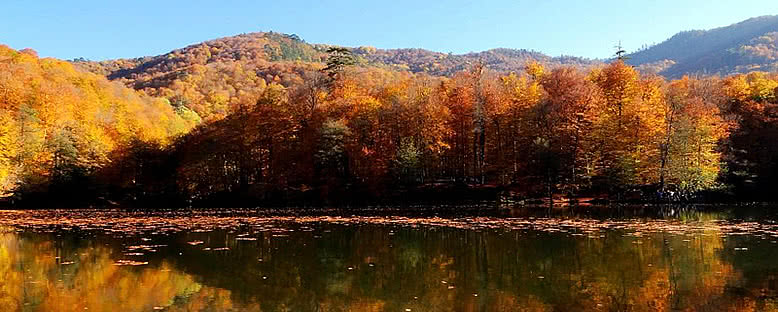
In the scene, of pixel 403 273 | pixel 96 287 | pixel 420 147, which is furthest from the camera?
pixel 420 147

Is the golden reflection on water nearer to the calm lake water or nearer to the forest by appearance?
the calm lake water

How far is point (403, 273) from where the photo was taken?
15.1 metres

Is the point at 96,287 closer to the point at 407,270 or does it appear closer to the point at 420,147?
the point at 407,270

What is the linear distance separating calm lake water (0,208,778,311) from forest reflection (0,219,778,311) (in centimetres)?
4

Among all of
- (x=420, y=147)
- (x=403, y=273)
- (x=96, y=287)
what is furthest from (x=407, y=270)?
(x=420, y=147)

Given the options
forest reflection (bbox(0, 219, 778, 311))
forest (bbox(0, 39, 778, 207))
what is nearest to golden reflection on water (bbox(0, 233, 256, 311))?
forest reflection (bbox(0, 219, 778, 311))

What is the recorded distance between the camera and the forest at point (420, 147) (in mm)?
52344

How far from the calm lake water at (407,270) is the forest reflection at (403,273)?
44mm

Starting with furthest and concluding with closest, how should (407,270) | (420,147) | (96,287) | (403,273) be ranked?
1. (420,147)
2. (407,270)
3. (403,273)
4. (96,287)

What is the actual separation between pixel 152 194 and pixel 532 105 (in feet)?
157

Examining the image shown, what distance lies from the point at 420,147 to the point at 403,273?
44.9 m

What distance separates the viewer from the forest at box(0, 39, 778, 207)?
52344mm

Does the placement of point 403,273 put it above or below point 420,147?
below

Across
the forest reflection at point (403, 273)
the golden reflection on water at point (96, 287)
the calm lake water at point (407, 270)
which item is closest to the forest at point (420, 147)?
the calm lake water at point (407, 270)
